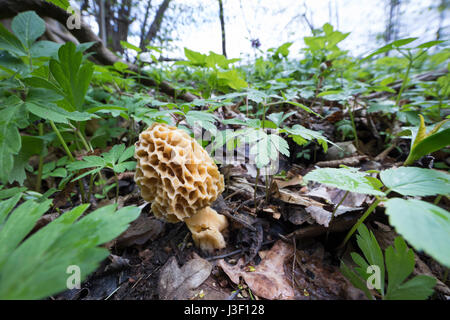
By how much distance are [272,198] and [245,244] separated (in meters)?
0.41

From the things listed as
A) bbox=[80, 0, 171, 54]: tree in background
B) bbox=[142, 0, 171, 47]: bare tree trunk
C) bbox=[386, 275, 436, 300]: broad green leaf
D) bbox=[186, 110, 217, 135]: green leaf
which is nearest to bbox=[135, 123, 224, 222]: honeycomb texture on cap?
bbox=[186, 110, 217, 135]: green leaf

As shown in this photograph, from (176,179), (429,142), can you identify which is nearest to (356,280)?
(429,142)

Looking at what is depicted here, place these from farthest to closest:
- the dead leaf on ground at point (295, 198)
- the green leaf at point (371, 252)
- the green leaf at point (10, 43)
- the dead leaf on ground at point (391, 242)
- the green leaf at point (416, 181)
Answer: the dead leaf on ground at point (295, 198), the green leaf at point (10, 43), the dead leaf on ground at point (391, 242), the green leaf at point (371, 252), the green leaf at point (416, 181)

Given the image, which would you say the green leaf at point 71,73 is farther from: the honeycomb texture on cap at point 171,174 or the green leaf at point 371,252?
the green leaf at point 371,252

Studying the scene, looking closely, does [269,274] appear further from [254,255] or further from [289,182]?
[289,182]

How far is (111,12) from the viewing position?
897cm

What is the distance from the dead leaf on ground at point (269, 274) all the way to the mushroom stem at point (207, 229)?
0.13 meters

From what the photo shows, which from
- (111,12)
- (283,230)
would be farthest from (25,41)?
(111,12)

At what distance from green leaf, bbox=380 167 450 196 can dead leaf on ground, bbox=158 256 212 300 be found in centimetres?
104

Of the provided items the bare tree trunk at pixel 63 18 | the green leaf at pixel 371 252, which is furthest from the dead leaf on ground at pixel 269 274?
the bare tree trunk at pixel 63 18

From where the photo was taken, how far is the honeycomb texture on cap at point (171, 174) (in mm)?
1298

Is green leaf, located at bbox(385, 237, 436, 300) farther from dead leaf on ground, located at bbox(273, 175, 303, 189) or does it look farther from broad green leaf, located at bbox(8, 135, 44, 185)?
broad green leaf, located at bbox(8, 135, 44, 185)

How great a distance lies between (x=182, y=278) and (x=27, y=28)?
1.87 m

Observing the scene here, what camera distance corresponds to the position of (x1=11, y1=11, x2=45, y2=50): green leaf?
129 centimetres
